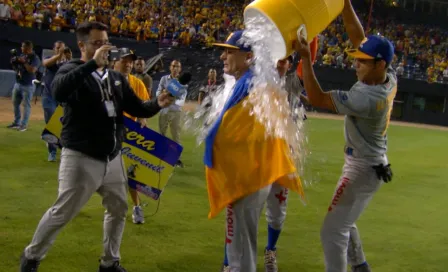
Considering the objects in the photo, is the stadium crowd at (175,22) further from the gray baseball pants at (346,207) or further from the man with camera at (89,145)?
the gray baseball pants at (346,207)

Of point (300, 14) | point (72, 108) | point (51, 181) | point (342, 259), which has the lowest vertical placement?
point (51, 181)

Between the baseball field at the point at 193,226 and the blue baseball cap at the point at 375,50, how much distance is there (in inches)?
89.0

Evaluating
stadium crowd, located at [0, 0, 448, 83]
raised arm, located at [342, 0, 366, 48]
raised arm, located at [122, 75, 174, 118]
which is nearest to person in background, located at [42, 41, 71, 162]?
raised arm, located at [122, 75, 174, 118]

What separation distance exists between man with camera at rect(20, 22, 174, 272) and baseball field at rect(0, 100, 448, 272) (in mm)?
671

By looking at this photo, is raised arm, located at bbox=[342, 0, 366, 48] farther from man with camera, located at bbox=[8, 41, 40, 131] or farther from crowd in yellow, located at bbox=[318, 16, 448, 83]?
crowd in yellow, located at bbox=[318, 16, 448, 83]

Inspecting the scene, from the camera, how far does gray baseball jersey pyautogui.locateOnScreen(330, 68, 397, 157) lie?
398 centimetres

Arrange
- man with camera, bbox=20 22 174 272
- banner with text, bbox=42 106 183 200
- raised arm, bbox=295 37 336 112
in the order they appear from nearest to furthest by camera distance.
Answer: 1. raised arm, bbox=295 37 336 112
2. man with camera, bbox=20 22 174 272
3. banner with text, bbox=42 106 183 200

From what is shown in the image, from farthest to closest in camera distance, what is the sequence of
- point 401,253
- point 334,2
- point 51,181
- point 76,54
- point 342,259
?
point 76,54 → point 51,181 → point 401,253 → point 342,259 → point 334,2

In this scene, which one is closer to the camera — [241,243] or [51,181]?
[241,243]

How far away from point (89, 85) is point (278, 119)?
1.52 m

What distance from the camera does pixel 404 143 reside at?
1783 centimetres

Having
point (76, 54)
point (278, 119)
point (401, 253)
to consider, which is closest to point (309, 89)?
point (278, 119)

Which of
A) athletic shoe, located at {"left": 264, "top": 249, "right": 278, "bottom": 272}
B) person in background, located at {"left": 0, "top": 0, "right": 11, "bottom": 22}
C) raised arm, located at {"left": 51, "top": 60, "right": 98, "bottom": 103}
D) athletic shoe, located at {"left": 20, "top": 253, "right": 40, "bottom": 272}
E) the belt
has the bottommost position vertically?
person in background, located at {"left": 0, "top": 0, "right": 11, "bottom": 22}

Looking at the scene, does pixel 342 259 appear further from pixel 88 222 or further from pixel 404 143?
pixel 404 143
